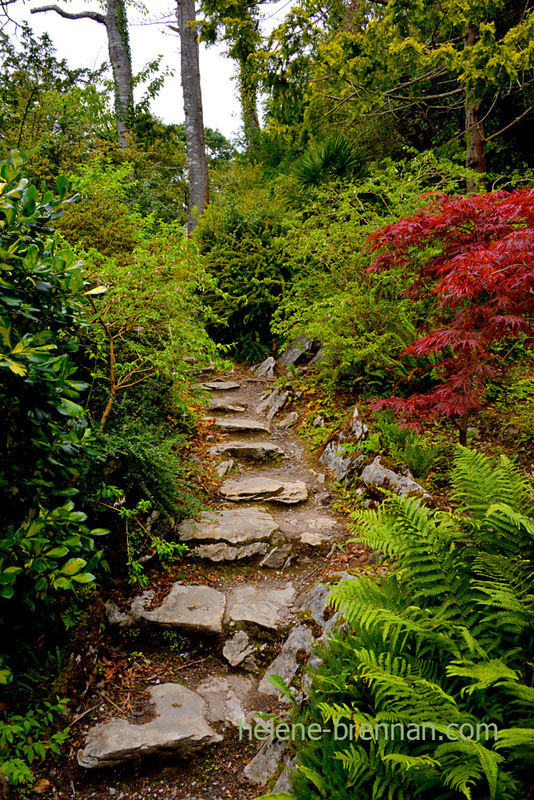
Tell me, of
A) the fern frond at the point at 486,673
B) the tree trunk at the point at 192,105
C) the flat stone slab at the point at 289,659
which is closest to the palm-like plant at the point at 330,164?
the tree trunk at the point at 192,105

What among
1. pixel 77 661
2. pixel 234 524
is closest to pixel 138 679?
pixel 77 661

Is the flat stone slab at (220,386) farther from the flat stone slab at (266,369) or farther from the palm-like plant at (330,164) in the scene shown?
the palm-like plant at (330,164)

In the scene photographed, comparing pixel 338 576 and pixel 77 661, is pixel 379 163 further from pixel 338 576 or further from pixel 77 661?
pixel 77 661

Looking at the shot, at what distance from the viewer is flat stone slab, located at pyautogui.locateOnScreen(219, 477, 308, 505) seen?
13.0ft

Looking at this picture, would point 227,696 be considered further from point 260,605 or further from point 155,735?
point 260,605

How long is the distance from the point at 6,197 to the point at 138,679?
2563mm

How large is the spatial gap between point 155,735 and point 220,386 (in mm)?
4596

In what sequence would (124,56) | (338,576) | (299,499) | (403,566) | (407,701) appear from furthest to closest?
1. (124,56)
2. (299,499)
3. (338,576)
4. (403,566)
5. (407,701)

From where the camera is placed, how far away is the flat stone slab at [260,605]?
2.81 metres

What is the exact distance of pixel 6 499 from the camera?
1.95 m

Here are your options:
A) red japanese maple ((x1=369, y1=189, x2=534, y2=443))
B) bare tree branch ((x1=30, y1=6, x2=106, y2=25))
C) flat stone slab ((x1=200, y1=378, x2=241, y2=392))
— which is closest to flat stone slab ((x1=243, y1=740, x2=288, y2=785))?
red japanese maple ((x1=369, y1=189, x2=534, y2=443))

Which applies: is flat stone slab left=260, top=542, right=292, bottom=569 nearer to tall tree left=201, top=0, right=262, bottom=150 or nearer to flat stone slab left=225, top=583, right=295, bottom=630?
flat stone slab left=225, top=583, right=295, bottom=630

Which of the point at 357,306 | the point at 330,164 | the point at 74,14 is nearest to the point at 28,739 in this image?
the point at 357,306

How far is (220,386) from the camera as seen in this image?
6.41 metres
